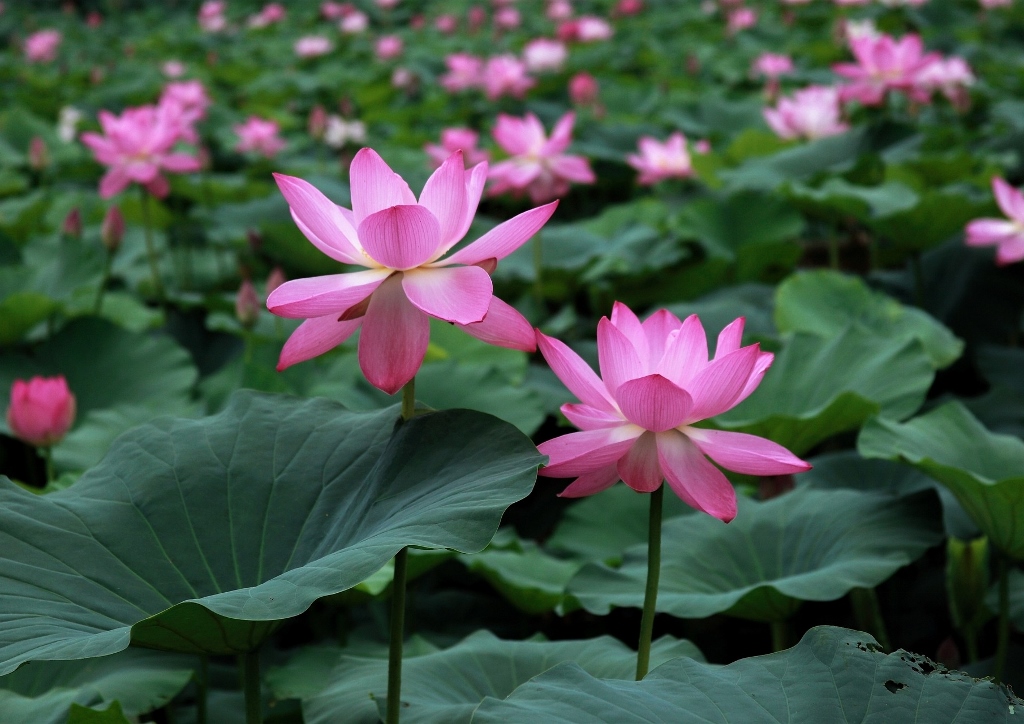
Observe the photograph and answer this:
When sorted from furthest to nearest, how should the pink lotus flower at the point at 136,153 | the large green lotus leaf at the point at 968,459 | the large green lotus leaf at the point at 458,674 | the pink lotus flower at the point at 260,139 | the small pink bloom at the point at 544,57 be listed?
the small pink bloom at the point at 544,57 → the pink lotus flower at the point at 260,139 → the pink lotus flower at the point at 136,153 → the large green lotus leaf at the point at 968,459 → the large green lotus leaf at the point at 458,674

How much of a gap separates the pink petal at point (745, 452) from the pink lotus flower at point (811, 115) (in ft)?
7.39

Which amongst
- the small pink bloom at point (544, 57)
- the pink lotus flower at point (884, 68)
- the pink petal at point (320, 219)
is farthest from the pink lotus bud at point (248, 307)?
the small pink bloom at point (544, 57)

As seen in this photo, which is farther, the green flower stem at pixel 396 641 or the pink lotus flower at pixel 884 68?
the pink lotus flower at pixel 884 68

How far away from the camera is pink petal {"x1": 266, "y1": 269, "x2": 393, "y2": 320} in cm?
75

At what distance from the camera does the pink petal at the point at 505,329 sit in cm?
79

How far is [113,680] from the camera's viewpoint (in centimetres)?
109

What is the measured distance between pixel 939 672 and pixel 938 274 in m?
1.70

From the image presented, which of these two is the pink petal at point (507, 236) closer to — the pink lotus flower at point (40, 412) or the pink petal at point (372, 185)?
the pink petal at point (372, 185)

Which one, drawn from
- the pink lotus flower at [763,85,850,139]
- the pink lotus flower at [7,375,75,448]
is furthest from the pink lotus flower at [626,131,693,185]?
the pink lotus flower at [7,375,75,448]

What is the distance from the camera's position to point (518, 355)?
6.01 feet

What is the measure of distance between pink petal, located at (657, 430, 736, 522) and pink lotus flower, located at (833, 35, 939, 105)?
7.21 feet

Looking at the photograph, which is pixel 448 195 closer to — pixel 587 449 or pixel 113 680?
pixel 587 449

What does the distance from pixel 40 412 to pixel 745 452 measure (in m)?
1.07

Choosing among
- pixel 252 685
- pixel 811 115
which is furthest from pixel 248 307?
Result: pixel 811 115
